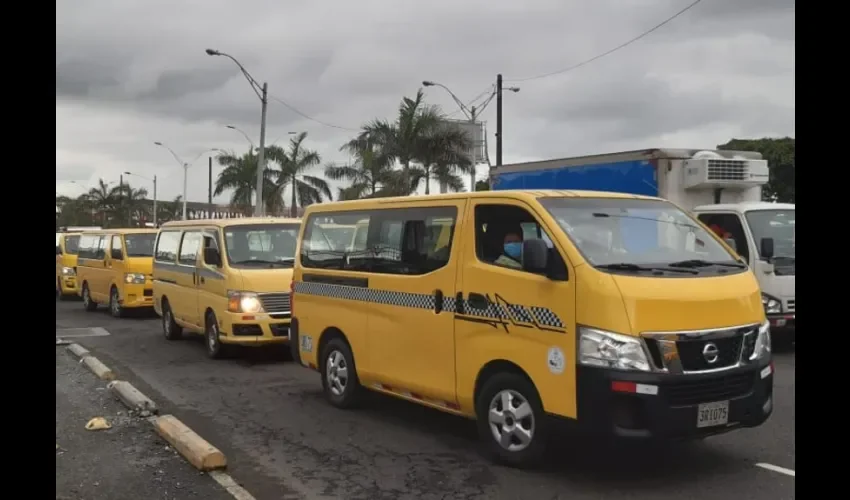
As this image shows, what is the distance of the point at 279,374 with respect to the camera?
408 inches

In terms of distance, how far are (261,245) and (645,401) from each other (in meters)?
7.46

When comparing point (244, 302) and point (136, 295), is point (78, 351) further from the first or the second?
point (136, 295)

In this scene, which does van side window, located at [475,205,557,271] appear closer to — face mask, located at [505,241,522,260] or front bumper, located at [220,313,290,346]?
face mask, located at [505,241,522,260]

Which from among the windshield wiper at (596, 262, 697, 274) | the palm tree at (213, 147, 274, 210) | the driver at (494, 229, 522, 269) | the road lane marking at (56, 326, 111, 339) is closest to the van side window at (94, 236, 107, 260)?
the road lane marking at (56, 326, 111, 339)

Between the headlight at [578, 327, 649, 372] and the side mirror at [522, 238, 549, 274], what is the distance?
561 millimetres

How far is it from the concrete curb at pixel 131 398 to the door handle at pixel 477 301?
3.59 m

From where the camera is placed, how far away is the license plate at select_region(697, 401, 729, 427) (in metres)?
5.42

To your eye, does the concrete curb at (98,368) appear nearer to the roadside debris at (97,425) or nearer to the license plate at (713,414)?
the roadside debris at (97,425)

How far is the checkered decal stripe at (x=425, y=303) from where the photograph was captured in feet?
18.9

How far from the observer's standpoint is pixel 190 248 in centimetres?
1253

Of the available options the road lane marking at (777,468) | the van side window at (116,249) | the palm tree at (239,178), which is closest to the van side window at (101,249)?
the van side window at (116,249)

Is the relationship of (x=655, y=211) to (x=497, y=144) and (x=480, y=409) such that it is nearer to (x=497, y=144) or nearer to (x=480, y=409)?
(x=480, y=409)

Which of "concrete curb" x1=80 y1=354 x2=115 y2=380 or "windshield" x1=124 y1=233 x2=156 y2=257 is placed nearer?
"concrete curb" x1=80 y1=354 x2=115 y2=380
